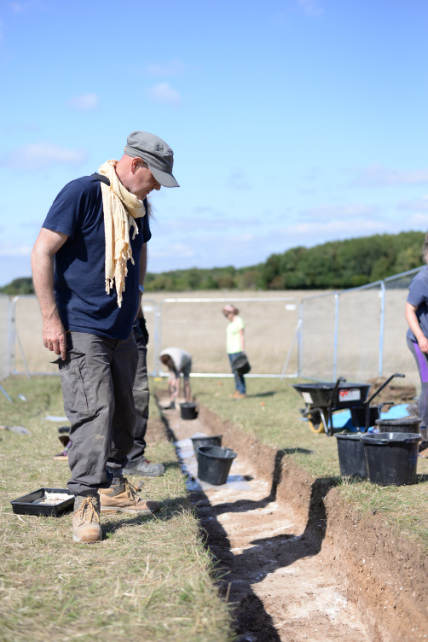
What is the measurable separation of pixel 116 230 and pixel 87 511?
153 centimetres

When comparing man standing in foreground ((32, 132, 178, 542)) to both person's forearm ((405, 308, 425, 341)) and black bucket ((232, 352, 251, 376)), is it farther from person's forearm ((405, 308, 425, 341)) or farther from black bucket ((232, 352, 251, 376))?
black bucket ((232, 352, 251, 376))

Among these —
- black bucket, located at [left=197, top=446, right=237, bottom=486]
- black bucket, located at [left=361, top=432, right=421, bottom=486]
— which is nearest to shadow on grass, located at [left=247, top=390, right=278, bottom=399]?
black bucket, located at [left=197, top=446, right=237, bottom=486]

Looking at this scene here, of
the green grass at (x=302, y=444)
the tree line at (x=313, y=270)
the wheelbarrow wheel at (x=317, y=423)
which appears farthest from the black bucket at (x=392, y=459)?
the tree line at (x=313, y=270)

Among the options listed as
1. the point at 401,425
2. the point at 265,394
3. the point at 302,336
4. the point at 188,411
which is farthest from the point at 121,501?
the point at 302,336

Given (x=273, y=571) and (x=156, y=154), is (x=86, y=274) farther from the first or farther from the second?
(x=273, y=571)

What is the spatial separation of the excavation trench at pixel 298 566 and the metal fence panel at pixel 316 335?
873 cm

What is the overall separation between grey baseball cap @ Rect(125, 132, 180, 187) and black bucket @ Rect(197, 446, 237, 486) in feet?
10.5

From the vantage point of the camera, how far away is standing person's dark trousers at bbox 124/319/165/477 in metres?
4.68

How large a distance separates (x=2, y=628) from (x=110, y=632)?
0.39 m

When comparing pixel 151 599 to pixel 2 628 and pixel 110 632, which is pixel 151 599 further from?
pixel 2 628

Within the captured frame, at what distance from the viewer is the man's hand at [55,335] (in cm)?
288

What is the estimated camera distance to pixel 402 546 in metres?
3.29

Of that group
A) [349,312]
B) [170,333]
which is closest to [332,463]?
[349,312]

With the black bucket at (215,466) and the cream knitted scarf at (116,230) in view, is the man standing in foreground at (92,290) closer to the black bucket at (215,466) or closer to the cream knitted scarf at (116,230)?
the cream knitted scarf at (116,230)
